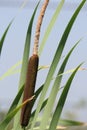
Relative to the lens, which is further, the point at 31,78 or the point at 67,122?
the point at 67,122

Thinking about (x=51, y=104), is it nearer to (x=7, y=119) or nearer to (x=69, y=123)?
(x=7, y=119)

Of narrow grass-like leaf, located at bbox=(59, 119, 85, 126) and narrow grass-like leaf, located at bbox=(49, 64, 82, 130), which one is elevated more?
narrow grass-like leaf, located at bbox=(59, 119, 85, 126)

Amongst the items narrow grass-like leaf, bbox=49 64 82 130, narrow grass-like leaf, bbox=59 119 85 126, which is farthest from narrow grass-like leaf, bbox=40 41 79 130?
narrow grass-like leaf, bbox=59 119 85 126

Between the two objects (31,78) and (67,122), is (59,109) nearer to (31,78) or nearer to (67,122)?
(31,78)

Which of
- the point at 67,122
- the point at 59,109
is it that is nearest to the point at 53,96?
the point at 59,109

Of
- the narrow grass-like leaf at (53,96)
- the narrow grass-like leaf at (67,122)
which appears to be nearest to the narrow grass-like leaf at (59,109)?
the narrow grass-like leaf at (53,96)

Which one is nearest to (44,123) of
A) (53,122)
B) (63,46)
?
(53,122)

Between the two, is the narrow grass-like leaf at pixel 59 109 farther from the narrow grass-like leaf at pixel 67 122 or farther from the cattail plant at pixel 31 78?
the narrow grass-like leaf at pixel 67 122

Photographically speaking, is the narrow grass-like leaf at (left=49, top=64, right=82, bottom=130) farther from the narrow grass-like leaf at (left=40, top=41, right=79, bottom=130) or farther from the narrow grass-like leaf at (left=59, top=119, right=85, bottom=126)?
the narrow grass-like leaf at (left=59, top=119, right=85, bottom=126)

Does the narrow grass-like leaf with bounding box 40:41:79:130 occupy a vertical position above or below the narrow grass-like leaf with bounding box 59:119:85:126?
below

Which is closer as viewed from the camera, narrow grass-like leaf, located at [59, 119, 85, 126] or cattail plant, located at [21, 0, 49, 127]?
cattail plant, located at [21, 0, 49, 127]

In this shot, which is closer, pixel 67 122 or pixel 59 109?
pixel 59 109
